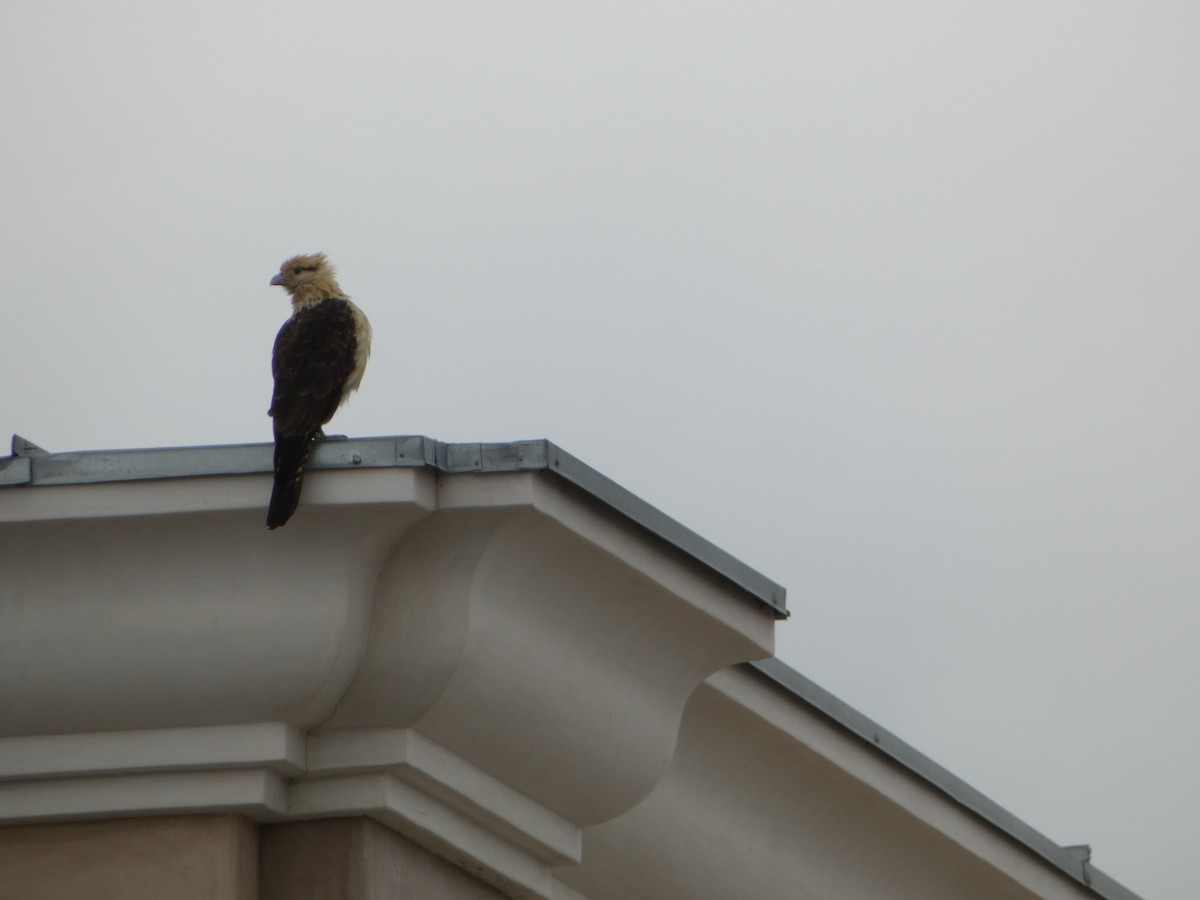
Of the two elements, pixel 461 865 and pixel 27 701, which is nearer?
pixel 27 701

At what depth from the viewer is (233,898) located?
5.40 metres

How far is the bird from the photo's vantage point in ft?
17.5

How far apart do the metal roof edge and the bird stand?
65.4 inches

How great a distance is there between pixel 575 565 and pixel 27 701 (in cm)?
148

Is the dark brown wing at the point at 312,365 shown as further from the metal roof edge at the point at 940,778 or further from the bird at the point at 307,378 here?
the metal roof edge at the point at 940,778

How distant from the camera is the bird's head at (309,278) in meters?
9.30

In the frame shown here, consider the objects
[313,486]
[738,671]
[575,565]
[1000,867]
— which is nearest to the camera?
[313,486]

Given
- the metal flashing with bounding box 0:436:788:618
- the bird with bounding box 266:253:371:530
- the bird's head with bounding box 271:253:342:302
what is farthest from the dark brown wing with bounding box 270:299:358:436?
the bird's head with bounding box 271:253:342:302

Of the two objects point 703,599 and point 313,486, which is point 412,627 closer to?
point 313,486

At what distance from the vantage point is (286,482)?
17.4ft

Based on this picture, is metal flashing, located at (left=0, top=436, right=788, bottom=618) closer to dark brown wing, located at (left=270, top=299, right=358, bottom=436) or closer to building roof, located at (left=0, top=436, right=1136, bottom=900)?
building roof, located at (left=0, top=436, right=1136, bottom=900)

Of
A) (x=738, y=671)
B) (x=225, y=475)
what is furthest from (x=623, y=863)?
(x=225, y=475)

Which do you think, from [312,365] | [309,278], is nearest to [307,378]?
[312,365]

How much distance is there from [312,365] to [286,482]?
4.89 ft
